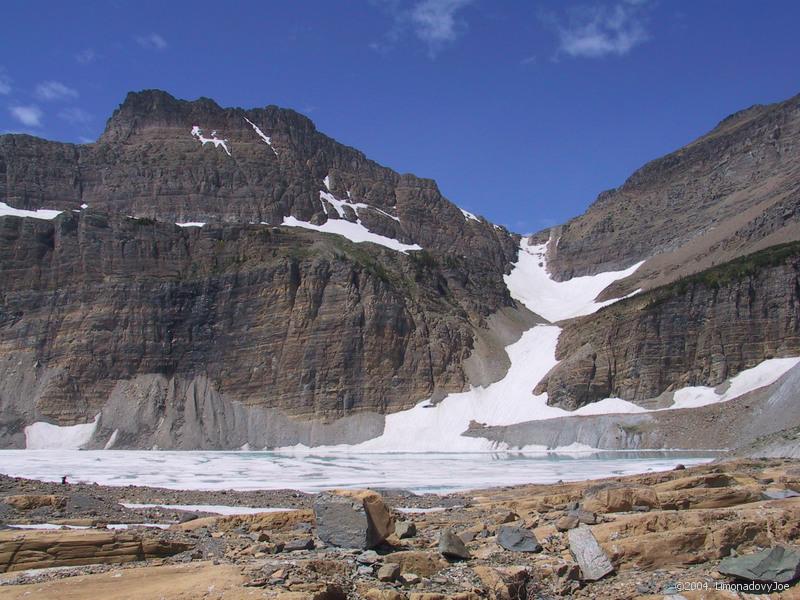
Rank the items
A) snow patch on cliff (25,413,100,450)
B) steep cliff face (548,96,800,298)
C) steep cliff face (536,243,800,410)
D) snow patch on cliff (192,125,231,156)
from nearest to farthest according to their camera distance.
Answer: steep cliff face (536,243,800,410) → snow patch on cliff (25,413,100,450) → steep cliff face (548,96,800,298) → snow patch on cliff (192,125,231,156)

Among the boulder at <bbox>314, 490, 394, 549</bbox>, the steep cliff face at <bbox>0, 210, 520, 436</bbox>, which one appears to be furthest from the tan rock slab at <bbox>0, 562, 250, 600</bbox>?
the steep cliff face at <bbox>0, 210, 520, 436</bbox>

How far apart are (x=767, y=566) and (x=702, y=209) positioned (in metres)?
163

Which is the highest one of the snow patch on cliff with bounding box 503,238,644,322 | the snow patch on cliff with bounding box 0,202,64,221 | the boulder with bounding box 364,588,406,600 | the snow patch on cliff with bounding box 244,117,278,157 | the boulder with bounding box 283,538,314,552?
the snow patch on cliff with bounding box 244,117,278,157

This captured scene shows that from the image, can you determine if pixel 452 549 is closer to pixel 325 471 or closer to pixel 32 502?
pixel 32 502

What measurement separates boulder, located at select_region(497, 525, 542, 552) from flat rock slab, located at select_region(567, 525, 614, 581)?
0.80 metres

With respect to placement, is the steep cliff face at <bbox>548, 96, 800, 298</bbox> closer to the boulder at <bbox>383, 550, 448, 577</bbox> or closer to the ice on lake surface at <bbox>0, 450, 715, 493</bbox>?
the ice on lake surface at <bbox>0, 450, 715, 493</bbox>

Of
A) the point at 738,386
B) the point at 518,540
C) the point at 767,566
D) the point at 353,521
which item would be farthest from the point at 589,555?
the point at 738,386

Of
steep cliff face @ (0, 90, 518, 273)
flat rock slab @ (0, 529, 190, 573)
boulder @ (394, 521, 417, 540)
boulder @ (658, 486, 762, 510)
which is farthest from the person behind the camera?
steep cliff face @ (0, 90, 518, 273)

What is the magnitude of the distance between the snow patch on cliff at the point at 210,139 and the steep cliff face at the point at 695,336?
3881 inches

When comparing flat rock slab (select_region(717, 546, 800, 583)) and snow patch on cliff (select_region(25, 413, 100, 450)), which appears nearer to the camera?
flat rock slab (select_region(717, 546, 800, 583))

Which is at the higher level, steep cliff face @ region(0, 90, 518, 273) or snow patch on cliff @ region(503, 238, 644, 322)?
steep cliff face @ region(0, 90, 518, 273)

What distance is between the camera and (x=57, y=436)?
97.4m

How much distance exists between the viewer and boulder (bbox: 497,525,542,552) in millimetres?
13617

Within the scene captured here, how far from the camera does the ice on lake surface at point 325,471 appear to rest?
44.9 m
